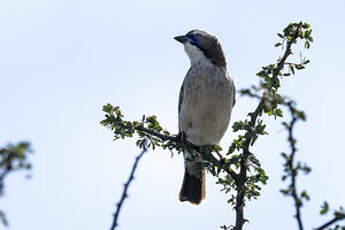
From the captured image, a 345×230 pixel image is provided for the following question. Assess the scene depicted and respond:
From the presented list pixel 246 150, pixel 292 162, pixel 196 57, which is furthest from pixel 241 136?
pixel 196 57

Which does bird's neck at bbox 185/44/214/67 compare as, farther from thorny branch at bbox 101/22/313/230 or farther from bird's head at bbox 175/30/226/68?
thorny branch at bbox 101/22/313/230

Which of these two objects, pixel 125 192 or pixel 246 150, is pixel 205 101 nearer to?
pixel 246 150

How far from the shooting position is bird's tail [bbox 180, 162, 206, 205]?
8673mm

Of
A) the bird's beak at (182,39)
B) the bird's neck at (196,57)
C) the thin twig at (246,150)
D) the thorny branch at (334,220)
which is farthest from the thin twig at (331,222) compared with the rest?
the bird's beak at (182,39)

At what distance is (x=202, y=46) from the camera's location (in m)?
8.84

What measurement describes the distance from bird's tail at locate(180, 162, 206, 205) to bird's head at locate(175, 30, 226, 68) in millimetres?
1647

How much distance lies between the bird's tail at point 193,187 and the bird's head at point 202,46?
1647 millimetres

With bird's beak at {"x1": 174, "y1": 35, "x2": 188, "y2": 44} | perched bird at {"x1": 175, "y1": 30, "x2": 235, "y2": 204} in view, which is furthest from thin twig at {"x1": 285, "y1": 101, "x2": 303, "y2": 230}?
bird's beak at {"x1": 174, "y1": 35, "x2": 188, "y2": 44}

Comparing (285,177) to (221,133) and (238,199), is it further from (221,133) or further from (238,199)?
(221,133)

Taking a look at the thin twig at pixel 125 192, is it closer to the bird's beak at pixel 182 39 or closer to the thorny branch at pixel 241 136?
the thorny branch at pixel 241 136

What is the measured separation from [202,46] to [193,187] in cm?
219

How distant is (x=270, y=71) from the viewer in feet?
16.4

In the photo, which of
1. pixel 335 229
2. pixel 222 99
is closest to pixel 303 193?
pixel 335 229

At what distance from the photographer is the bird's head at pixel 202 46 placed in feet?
28.2
